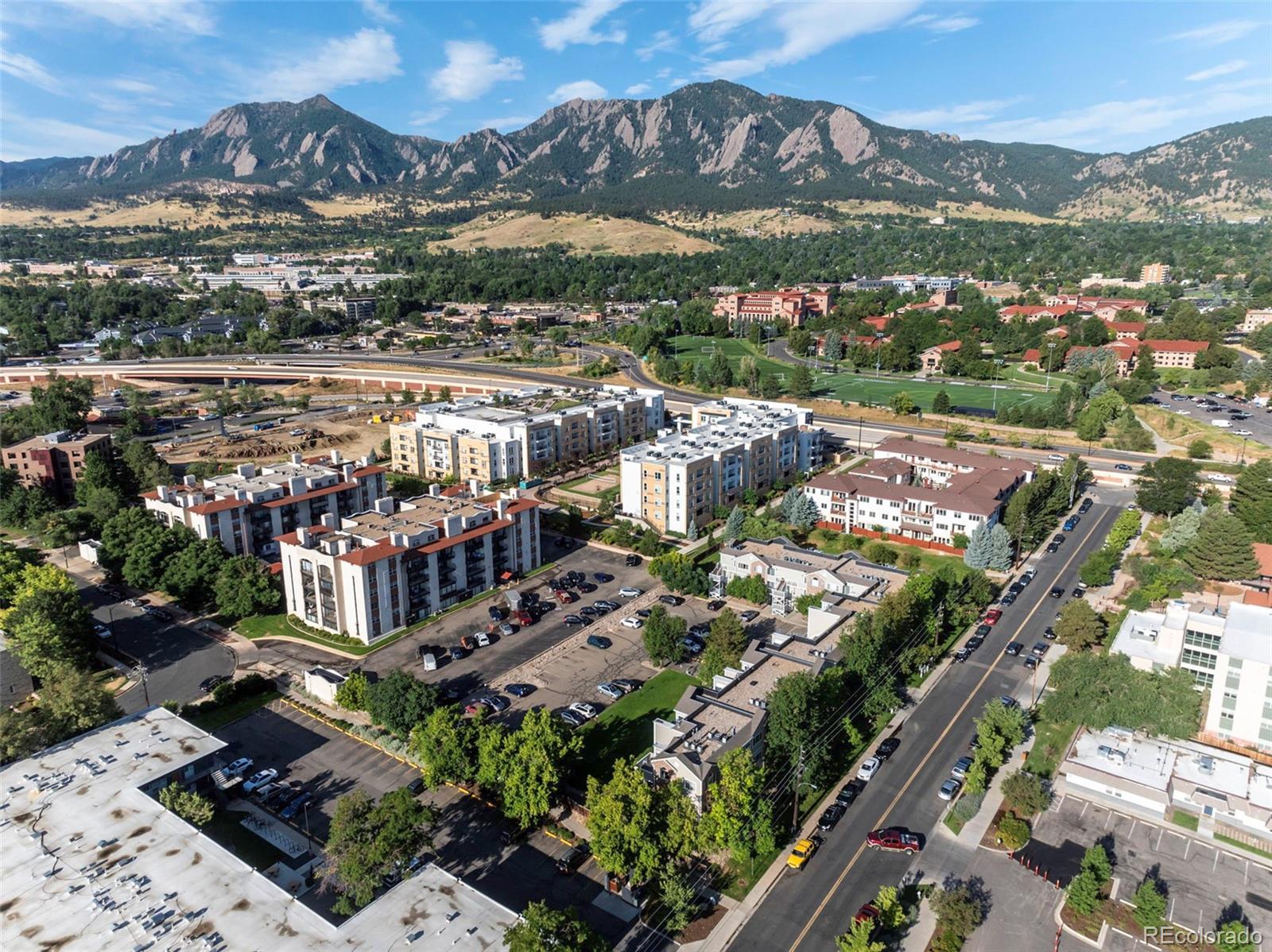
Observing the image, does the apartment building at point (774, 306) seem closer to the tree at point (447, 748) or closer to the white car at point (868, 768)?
the white car at point (868, 768)

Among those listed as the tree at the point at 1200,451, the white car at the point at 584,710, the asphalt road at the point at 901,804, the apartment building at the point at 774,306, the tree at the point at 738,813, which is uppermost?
the apartment building at the point at 774,306

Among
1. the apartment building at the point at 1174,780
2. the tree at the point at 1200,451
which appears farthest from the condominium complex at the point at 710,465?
the tree at the point at 1200,451

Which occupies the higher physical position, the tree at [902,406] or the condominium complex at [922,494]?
the tree at [902,406]

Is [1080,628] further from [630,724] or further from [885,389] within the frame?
[885,389]

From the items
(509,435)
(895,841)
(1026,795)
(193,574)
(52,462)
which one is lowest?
(895,841)

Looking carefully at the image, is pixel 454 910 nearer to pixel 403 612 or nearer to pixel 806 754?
pixel 806 754

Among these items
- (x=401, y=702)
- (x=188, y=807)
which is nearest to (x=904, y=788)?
(x=401, y=702)

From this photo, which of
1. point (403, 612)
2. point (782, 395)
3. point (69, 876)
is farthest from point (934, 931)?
point (782, 395)
